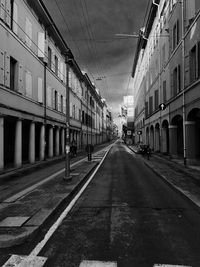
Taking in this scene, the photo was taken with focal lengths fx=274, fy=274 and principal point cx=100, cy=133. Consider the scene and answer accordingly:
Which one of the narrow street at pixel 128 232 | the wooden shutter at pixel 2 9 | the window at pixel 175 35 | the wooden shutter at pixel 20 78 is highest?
the window at pixel 175 35

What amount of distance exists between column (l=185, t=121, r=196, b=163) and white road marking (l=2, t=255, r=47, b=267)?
53.5ft

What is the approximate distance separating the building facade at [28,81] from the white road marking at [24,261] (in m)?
8.66

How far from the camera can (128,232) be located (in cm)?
575

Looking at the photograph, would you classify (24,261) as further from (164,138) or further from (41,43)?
(164,138)

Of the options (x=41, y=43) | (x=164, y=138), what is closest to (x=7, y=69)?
(x=41, y=43)

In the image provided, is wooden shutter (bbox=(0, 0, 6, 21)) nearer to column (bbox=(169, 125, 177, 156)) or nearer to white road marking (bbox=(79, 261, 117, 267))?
white road marking (bbox=(79, 261, 117, 267))

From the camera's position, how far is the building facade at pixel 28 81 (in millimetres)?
16047

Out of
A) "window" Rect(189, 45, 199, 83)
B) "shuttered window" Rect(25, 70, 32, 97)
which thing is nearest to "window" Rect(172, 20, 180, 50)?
"window" Rect(189, 45, 199, 83)

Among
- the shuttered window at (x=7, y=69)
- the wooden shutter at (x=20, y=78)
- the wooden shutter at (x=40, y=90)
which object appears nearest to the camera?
the shuttered window at (x=7, y=69)

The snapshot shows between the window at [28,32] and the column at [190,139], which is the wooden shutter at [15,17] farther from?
the column at [190,139]

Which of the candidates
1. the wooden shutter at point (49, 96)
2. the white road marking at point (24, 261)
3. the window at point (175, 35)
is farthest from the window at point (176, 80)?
the white road marking at point (24, 261)

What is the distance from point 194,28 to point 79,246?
16098 millimetres

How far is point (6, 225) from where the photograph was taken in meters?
6.09

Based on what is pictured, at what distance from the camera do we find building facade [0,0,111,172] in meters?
16.0
